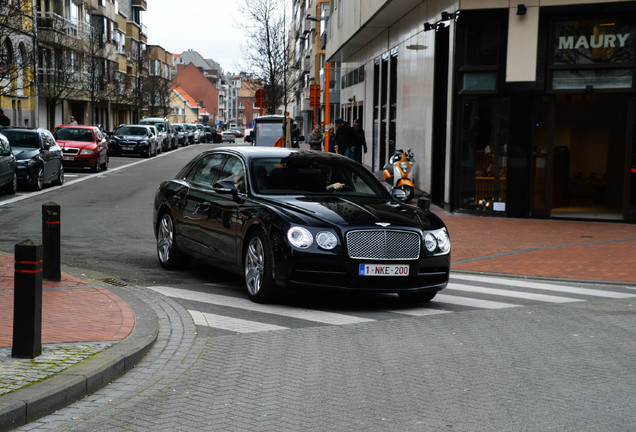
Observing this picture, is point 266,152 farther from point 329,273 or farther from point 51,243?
point 51,243

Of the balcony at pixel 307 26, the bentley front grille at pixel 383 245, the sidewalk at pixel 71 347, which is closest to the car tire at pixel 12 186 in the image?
the sidewalk at pixel 71 347

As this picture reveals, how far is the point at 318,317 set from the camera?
324 inches

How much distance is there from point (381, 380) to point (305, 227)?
2531mm

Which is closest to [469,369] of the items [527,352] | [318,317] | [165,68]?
[527,352]

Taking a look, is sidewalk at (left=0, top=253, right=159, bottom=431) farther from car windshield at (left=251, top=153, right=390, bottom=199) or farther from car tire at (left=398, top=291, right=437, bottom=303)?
car tire at (left=398, top=291, right=437, bottom=303)

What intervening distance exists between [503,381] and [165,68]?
4304 inches

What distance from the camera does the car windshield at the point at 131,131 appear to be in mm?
47031

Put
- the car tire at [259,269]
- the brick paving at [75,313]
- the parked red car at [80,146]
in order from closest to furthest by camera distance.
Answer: the brick paving at [75,313]
the car tire at [259,269]
the parked red car at [80,146]

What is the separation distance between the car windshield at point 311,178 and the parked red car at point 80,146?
22886 mm

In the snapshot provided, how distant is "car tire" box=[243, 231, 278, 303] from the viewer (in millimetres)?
8516

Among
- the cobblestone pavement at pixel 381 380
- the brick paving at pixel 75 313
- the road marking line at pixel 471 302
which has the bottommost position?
the road marking line at pixel 471 302

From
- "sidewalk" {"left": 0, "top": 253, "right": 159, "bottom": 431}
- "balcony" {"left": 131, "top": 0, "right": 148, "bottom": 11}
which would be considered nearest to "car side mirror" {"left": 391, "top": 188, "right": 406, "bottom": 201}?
"sidewalk" {"left": 0, "top": 253, "right": 159, "bottom": 431}

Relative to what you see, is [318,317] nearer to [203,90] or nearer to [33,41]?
[33,41]

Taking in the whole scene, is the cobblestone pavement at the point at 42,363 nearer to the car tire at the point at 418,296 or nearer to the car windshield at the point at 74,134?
the car tire at the point at 418,296
